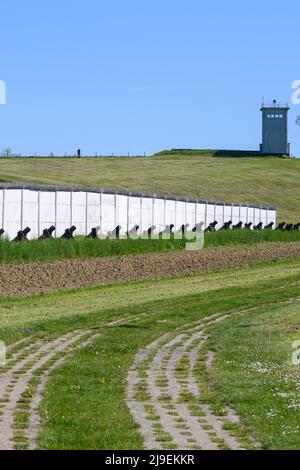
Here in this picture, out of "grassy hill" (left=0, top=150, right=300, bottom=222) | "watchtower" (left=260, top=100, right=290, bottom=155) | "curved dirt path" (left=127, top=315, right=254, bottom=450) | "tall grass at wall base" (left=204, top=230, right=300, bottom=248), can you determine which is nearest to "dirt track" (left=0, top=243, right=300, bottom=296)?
"tall grass at wall base" (left=204, top=230, right=300, bottom=248)

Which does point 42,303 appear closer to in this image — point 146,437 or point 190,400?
point 190,400

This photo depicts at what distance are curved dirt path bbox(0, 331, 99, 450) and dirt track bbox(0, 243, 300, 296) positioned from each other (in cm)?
1141

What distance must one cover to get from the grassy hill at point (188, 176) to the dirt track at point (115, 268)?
39.4 metres

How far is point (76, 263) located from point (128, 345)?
884 inches

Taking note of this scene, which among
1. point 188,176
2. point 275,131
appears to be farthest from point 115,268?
point 275,131

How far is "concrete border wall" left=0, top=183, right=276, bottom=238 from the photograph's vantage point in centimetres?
4816

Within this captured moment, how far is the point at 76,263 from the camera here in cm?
4353

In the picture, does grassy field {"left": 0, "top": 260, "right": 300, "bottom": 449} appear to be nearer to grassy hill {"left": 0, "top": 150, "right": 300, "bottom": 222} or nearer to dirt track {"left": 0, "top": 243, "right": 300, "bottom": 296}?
dirt track {"left": 0, "top": 243, "right": 300, "bottom": 296}

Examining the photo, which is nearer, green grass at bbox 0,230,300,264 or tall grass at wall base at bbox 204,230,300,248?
green grass at bbox 0,230,300,264

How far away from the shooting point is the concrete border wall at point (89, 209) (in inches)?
1896

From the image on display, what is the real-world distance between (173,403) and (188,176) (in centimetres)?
10619

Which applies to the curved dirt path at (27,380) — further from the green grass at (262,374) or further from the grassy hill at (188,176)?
the grassy hill at (188,176)

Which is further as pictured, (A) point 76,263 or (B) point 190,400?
(A) point 76,263
